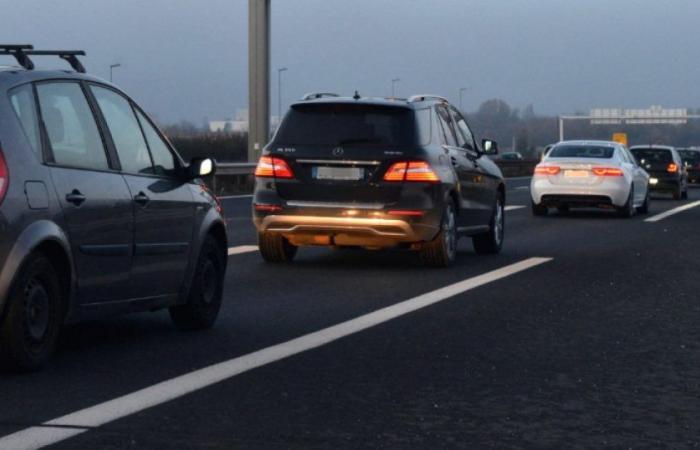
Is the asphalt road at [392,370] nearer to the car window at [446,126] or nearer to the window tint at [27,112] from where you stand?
the window tint at [27,112]

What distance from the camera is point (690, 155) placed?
60375 millimetres

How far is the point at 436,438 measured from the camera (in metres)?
6.73

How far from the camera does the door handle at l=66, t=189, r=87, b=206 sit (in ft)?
28.2

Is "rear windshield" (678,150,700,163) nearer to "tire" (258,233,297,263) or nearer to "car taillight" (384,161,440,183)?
"tire" (258,233,297,263)

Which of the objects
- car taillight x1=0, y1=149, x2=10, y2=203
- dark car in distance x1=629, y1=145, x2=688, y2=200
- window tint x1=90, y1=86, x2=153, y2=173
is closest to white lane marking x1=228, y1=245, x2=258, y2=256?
window tint x1=90, y1=86, x2=153, y2=173

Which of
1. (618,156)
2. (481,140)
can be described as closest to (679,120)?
(618,156)

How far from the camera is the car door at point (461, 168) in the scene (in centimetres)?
1692

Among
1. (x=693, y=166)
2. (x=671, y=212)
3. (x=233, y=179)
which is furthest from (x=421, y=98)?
(x=693, y=166)

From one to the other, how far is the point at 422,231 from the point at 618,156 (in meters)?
15.0

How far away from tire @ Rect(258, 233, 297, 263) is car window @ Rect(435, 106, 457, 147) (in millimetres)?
1937

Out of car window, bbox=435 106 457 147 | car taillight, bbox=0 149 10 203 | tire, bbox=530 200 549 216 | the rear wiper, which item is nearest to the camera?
car taillight, bbox=0 149 10 203

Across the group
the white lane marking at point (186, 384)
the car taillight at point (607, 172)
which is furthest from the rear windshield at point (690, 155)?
the white lane marking at point (186, 384)

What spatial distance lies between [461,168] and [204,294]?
22.9 ft

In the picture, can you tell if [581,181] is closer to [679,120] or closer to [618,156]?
[618,156]
